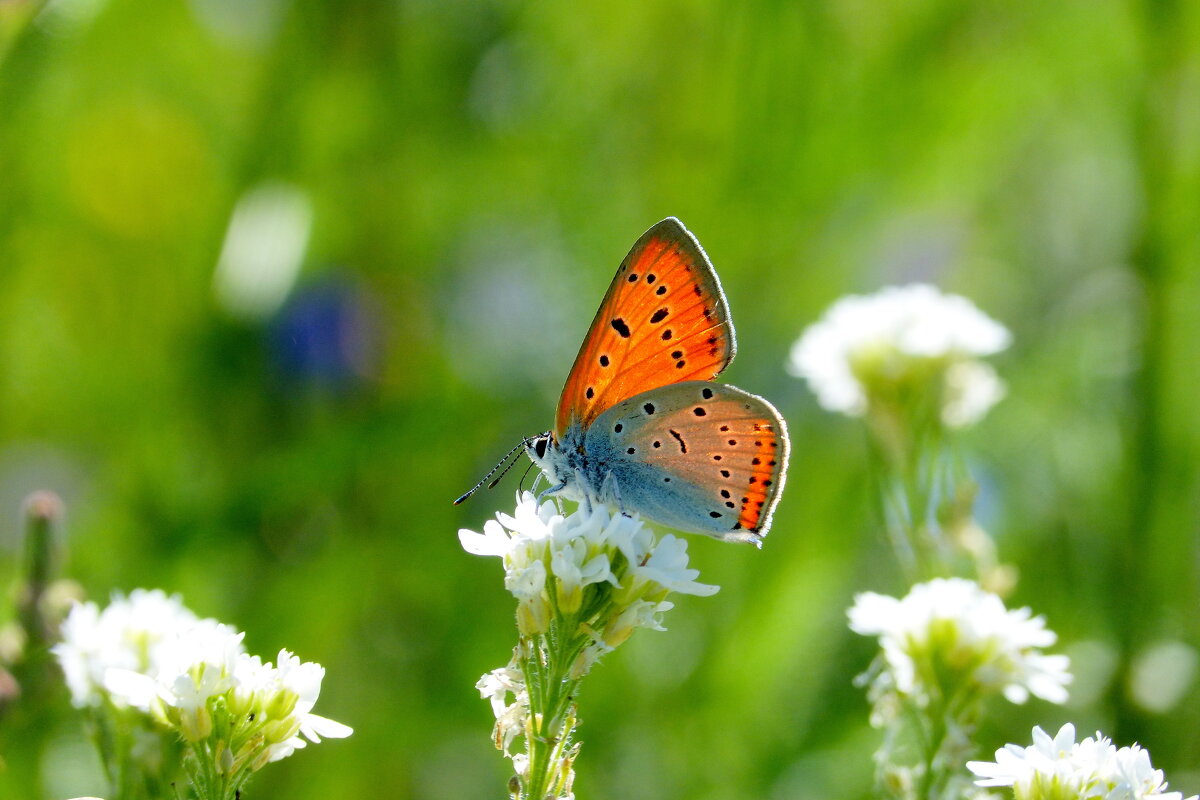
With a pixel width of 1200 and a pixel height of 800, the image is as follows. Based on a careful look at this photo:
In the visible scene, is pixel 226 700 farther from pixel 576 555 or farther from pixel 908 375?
pixel 908 375

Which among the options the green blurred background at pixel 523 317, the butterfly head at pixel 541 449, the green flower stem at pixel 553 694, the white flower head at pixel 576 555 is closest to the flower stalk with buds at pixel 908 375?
the green blurred background at pixel 523 317

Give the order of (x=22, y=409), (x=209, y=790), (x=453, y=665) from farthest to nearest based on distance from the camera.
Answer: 1. (x=22, y=409)
2. (x=453, y=665)
3. (x=209, y=790)

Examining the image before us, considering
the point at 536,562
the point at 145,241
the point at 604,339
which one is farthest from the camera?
the point at 145,241

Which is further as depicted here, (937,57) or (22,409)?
(22,409)

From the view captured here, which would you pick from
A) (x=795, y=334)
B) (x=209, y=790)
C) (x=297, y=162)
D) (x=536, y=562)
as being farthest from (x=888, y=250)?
(x=209, y=790)

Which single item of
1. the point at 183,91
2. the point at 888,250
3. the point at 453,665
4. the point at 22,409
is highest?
the point at 183,91

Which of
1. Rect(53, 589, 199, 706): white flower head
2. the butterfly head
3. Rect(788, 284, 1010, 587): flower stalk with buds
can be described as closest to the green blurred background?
Rect(788, 284, 1010, 587): flower stalk with buds

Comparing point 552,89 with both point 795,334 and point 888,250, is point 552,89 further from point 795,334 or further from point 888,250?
point 888,250
